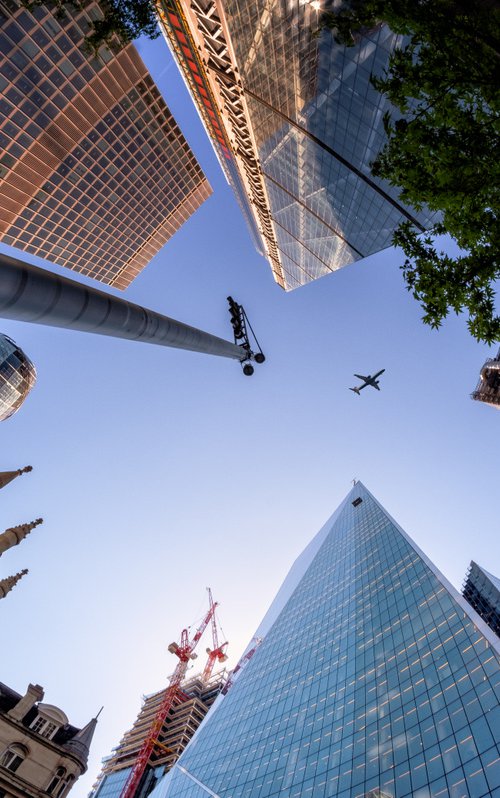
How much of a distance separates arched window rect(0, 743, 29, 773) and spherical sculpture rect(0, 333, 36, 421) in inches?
3410

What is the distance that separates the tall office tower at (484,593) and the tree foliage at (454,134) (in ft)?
406

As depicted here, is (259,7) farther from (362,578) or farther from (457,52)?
(362,578)

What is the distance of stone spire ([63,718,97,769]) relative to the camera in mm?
28000

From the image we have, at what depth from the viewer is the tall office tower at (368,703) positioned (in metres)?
35.3

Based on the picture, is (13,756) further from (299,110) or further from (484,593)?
(484,593)

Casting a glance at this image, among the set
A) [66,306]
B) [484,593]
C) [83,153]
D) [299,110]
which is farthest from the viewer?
[484,593]

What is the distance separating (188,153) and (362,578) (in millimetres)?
105390

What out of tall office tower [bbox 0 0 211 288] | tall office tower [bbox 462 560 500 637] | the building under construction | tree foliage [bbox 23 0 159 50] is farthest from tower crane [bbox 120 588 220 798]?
tree foliage [bbox 23 0 159 50]

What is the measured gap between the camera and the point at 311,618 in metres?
87.8

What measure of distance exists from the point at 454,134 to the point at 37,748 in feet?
130

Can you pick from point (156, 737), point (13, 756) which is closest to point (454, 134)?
point (13, 756)

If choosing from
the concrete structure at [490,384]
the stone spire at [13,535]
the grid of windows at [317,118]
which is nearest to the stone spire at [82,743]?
the stone spire at [13,535]

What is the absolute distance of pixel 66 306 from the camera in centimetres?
863

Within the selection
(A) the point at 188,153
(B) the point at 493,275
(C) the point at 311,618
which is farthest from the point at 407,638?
(A) the point at 188,153
